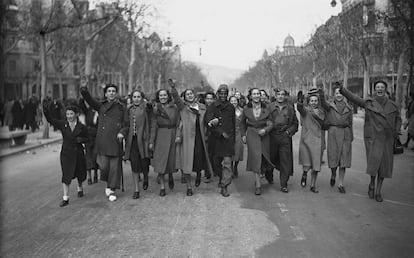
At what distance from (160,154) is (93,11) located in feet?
49.1

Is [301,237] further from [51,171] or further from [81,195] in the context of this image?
[51,171]

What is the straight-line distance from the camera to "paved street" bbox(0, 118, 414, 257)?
471 cm

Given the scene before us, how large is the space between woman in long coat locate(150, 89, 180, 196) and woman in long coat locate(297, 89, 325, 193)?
227 centimetres

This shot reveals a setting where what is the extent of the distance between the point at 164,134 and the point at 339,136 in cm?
312

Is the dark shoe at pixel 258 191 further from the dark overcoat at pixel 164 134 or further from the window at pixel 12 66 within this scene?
the window at pixel 12 66

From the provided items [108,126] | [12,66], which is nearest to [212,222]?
[108,126]

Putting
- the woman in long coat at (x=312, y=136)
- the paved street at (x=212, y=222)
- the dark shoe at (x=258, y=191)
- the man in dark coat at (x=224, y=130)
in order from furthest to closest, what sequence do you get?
the woman in long coat at (x=312, y=136) < the dark shoe at (x=258, y=191) < the man in dark coat at (x=224, y=130) < the paved street at (x=212, y=222)

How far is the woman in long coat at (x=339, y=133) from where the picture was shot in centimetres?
745

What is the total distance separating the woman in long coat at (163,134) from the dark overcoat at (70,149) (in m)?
1.21

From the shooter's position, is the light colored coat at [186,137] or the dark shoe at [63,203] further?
the light colored coat at [186,137]

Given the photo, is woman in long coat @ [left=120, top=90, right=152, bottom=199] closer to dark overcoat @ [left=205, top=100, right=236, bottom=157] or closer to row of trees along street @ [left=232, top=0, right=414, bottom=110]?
dark overcoat @ [left=205, top=100, right=236, bottom=157]

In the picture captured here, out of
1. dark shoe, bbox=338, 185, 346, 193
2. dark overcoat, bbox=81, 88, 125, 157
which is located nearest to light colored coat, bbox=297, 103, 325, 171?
dark shoe, bbox=338, 185, 346, 193

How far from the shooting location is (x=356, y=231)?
527cm

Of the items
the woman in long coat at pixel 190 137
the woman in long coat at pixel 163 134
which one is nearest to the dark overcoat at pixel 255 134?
the woman in long coat at pixel 190 137
